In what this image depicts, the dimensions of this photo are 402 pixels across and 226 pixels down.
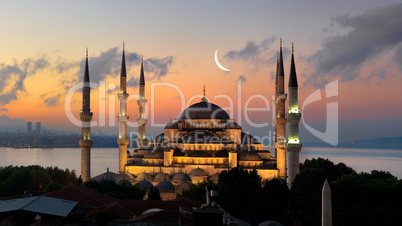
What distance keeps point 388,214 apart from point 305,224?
16.4ft

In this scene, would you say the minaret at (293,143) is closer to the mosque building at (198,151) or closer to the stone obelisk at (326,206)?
the mosque building at (198,151)

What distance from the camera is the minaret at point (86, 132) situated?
39312mm

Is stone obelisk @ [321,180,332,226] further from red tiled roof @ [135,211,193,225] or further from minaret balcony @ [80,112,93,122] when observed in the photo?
minaret balcony @ [80,112,93,122]

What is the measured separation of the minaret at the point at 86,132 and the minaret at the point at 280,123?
16.7 m

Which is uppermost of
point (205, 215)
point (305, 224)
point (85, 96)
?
point (85, 96)

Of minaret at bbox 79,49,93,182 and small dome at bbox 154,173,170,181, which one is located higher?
minaret at bbox 79,49,93,182

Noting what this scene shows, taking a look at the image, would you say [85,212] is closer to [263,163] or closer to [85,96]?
[85,96]

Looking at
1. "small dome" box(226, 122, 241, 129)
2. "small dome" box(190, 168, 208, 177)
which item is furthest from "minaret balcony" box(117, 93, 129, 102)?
"small dome" box(190, 168, 208, 177)

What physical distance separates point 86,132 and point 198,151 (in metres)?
10.4

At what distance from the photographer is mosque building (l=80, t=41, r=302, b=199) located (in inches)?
1551

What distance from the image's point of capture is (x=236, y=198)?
26562 millimetres

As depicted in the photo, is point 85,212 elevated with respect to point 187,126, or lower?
lower

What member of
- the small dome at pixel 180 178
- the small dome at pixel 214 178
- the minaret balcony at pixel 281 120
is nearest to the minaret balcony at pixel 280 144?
the minaret balcony at pixel 281 120

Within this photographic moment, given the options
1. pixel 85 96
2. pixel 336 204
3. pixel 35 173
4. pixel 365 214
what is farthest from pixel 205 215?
pixel 85 96
